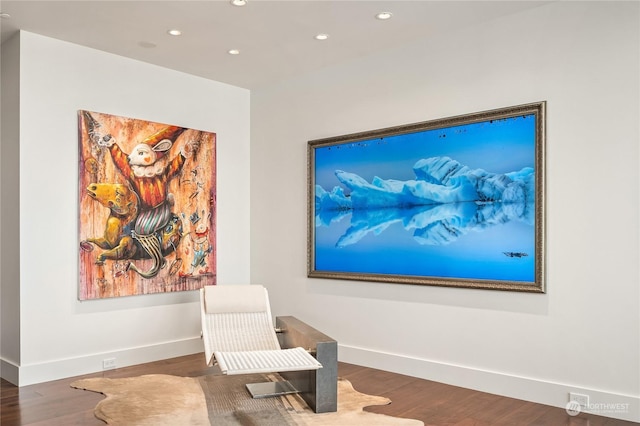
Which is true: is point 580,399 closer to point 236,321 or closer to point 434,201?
point 434,201

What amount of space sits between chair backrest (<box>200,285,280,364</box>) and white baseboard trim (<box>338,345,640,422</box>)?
1.03 metres

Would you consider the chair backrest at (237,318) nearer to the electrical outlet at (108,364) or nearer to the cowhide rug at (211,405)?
the cowhide rug at (211,405)

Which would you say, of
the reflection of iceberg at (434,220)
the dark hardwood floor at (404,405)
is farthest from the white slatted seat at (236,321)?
the reflection of iceberg at (434,220)

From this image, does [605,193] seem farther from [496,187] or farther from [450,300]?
[450,300]

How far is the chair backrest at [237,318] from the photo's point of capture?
447cm

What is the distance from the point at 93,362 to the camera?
481 cm

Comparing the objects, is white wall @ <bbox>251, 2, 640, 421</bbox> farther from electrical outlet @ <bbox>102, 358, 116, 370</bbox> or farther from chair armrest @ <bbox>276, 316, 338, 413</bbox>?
electrical outlet @ <bbox>102, 358, 116, 370</bbox>

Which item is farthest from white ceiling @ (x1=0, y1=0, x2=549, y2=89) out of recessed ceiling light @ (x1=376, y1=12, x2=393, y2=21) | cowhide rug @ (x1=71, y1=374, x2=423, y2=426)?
cowhide rug @ (x1=71, y1=374, x2=423, y2=426)

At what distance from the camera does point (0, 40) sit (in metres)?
4.65

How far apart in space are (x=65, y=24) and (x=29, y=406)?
300 centimetres

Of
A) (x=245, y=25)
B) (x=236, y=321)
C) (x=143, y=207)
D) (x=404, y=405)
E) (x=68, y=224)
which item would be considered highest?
(x=245, y=25)

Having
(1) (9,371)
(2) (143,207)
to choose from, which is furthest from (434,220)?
(1) (9,371)

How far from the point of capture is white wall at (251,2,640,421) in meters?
3.62

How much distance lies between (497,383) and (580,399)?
2.03 ft
